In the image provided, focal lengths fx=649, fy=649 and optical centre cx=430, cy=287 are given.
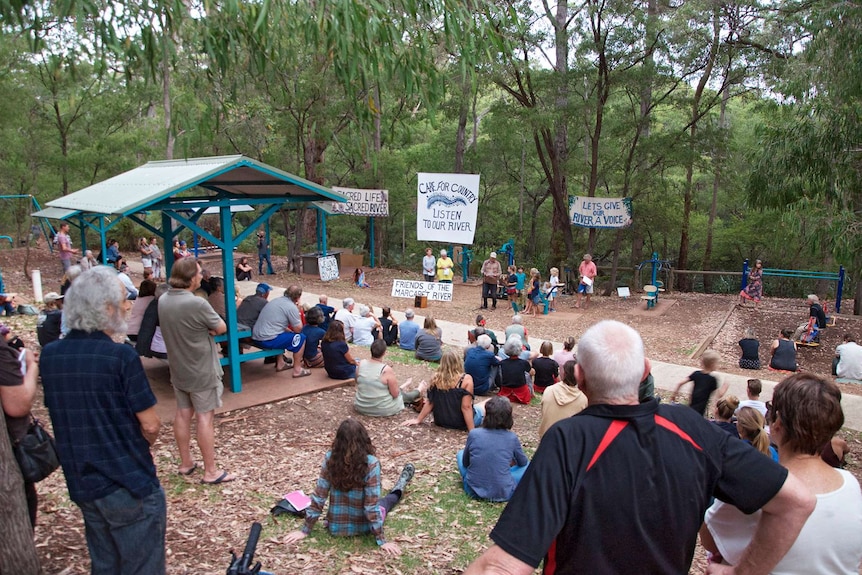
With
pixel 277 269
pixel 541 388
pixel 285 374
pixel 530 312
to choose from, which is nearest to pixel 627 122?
pixel 530 312

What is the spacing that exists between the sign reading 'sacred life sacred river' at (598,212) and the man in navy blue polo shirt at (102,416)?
1858cm

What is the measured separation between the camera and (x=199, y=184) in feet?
24.4

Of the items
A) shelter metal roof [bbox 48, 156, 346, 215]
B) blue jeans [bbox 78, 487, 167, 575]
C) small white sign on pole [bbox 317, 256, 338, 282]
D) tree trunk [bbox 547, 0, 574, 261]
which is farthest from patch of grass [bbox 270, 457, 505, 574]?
tree trunk [bbox 547, 0, 574, 261]

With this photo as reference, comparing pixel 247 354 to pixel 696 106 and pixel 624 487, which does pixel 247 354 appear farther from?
pixel 696 106

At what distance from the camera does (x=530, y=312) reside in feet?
55.2

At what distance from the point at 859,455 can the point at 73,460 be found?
26.6 ft

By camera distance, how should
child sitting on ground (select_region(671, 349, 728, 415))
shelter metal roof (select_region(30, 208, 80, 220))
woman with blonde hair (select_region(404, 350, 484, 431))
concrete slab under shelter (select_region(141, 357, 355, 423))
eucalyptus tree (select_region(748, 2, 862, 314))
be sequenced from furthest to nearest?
shelter metal roof (select_region(30, 208, 80, 220))
eucalyptus tree (select_region(748, 2, 862, 314))
concrete slab under shelter (select_region(141, 357, 355, 423))
woman with blonde hair (select_region(404, 350, 484, 431))
child sitting on ground (select_region(671, 349, 728, 415))

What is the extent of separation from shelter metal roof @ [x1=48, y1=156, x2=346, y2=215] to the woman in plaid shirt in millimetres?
3875

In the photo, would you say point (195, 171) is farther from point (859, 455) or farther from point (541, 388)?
point (859, 455)

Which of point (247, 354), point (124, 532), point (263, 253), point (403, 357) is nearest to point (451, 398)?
point (247, 354)

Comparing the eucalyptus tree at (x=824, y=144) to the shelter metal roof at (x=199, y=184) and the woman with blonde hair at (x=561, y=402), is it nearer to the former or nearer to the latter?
the woman with blonde hair at (x=561, y=402)

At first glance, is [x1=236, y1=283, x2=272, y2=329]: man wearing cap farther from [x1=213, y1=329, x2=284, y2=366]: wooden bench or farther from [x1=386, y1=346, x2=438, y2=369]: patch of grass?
[x1=386, y1=346, x2=438, y2=369]: patch of grass

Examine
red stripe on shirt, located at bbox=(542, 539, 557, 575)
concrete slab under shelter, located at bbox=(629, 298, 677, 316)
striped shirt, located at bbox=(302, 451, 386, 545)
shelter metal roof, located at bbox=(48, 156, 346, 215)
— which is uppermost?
shelter metal roof, located at bbox=(48, 156, 346, 215)

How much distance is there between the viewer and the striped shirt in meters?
4.27
